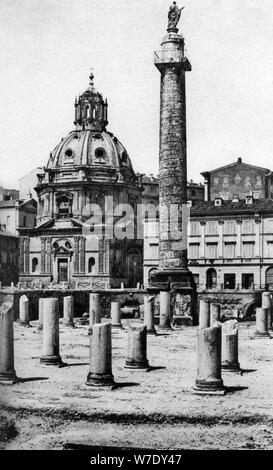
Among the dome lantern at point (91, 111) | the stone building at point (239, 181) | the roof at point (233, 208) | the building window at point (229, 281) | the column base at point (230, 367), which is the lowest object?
the column base at point (230, 367)

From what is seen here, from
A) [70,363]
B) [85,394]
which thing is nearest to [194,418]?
[85,394]

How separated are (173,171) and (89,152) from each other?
40.6 meters

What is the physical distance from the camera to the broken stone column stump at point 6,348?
45.8 ft

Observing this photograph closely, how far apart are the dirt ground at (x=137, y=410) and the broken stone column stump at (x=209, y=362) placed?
258 millimetres

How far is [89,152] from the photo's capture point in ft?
240

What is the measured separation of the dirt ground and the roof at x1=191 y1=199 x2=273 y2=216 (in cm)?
3919

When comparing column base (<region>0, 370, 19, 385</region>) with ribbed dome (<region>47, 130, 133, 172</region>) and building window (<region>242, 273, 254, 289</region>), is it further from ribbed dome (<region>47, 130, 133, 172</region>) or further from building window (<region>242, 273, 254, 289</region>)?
ribbed dome (<region>47, 130, 133, 172</region>)

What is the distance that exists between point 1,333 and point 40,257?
5347 centimetres

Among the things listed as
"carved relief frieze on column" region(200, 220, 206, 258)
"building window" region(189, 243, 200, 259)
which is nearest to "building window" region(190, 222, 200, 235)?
"carved relief frieze on column" region(200, 220, 206, 258)

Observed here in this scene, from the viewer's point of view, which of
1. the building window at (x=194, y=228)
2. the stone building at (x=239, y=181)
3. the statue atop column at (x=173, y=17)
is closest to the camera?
the statue atop column at (x=173, y=17)

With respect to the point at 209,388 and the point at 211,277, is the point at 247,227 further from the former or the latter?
the point at 209,388

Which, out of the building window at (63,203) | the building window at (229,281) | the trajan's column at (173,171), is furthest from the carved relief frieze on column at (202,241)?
the trajan's column at (173,171)

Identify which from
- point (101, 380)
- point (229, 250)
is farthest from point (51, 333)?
point (229, 250)

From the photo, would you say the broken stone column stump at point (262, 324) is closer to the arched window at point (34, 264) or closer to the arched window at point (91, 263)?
the arched window at point (91, 263)
